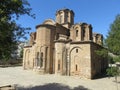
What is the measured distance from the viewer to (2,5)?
13.2 metres

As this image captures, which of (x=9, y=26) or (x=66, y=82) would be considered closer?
(x=9, y=26)

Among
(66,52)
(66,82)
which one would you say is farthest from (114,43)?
(66,52)

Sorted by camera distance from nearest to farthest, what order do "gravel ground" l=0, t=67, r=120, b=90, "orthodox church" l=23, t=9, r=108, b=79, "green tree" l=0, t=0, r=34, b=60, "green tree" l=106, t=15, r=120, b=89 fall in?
"green tree" l=0, t=0, r=34, b=60 < "green tree" l=106, t=15, r=120, b=89 < "gravel ground" l=0, t=67, r=120, b=90 < "orthodox church" l=23, t=9, r=108, b=79

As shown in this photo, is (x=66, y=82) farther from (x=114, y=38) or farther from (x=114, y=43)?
(x=114, y=38)

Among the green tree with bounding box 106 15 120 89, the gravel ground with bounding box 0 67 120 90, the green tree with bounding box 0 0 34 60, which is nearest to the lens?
the green tree with bounding box 0 0 34 60

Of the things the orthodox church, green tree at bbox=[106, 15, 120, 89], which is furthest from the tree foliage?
the orthodox church

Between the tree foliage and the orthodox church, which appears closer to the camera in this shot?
the tree foliage

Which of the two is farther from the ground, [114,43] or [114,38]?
[114,38]

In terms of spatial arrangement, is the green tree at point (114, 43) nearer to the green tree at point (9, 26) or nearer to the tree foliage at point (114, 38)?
the tree foliage at point (114, 38)

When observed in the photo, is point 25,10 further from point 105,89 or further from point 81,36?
point 81,36

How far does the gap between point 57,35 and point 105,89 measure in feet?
50.7

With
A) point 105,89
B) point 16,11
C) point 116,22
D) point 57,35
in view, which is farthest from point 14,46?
point 57,35

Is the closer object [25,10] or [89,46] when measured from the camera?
[25,10]

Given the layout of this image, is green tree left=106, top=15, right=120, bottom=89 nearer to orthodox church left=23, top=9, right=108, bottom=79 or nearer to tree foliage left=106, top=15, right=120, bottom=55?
tree foliage left=106, top=15, right=120, bottom=55
